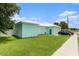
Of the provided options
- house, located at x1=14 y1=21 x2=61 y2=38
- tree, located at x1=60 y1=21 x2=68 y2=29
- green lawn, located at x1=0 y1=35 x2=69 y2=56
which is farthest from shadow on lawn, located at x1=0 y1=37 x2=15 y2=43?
tree, located at x1=60 y1=21 x2=68 y2=29

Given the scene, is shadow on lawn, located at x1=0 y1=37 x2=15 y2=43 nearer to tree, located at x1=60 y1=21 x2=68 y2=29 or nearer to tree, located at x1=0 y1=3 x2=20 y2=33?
tree, located at x1=0 y1=3 x2=20 y2=33

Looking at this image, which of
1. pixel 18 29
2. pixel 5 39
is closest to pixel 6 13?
pixel 18 29

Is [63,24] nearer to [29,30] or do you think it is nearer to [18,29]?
[29,30]

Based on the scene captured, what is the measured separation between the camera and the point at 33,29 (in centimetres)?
1320

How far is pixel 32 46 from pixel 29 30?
2188 millimetres

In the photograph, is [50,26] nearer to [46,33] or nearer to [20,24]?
[46,33]

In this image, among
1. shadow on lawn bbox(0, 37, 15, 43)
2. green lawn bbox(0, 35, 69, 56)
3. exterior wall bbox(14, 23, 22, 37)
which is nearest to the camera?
green lawn bbox(0, 35, 69, 56)

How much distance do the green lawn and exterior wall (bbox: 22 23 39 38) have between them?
19.4 inches

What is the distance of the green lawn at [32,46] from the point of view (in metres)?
10.2

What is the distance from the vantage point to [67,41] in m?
13.6

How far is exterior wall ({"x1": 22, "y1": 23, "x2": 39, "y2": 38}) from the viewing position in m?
12.3

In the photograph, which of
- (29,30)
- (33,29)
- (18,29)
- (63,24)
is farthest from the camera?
(18,29)

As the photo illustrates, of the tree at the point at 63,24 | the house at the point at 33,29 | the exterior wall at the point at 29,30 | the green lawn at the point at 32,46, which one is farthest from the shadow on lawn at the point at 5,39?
the tree at the point at 63,24

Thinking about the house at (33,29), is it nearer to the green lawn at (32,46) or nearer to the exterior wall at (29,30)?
the exterior wall at (29,30)
